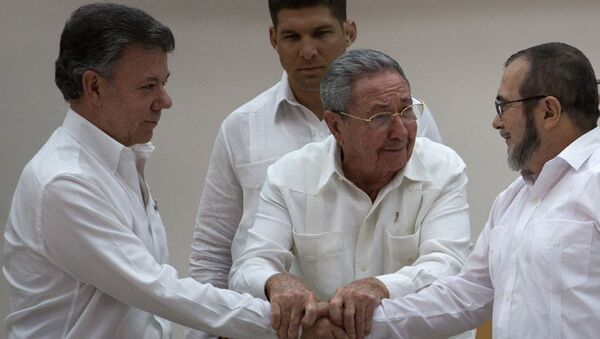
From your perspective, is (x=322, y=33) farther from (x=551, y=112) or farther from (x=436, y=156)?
(x=551, y=112)

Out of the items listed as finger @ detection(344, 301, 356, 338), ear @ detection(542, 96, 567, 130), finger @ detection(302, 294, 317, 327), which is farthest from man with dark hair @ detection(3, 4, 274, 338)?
ear @ detection(542, 96, 567, 130)

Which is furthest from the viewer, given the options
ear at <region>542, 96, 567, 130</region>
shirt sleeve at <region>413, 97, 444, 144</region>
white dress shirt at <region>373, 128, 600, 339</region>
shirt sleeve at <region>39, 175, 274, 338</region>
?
shirt sleeve at <region>413, 97, 444, 144</region>

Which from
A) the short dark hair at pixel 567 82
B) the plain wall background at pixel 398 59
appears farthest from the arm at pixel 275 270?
the plain wall background at pixel 398 59

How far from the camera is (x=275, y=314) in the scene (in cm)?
318

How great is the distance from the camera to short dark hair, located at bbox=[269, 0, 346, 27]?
151 inches

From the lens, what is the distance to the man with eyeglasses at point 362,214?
3.26 metres

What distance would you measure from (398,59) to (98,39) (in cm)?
301

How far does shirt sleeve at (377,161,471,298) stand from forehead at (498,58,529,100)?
0.46 meters

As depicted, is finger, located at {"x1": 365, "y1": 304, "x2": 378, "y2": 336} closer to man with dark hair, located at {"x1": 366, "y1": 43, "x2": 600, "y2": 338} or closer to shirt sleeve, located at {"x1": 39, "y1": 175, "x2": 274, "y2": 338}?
man with dark hair, located at {"x1": 366, "y1": 43, "x2": 600, "y2": 338}

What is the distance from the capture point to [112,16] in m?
3.18

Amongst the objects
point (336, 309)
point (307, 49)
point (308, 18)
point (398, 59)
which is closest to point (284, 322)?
point (336, 309)

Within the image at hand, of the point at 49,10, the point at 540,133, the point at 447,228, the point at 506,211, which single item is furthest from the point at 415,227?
the point at 49,10

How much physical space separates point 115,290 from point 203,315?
26 cm

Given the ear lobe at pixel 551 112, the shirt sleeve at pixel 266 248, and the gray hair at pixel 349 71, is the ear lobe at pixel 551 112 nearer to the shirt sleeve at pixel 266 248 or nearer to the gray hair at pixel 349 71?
the gray hair at pixel 349 71
